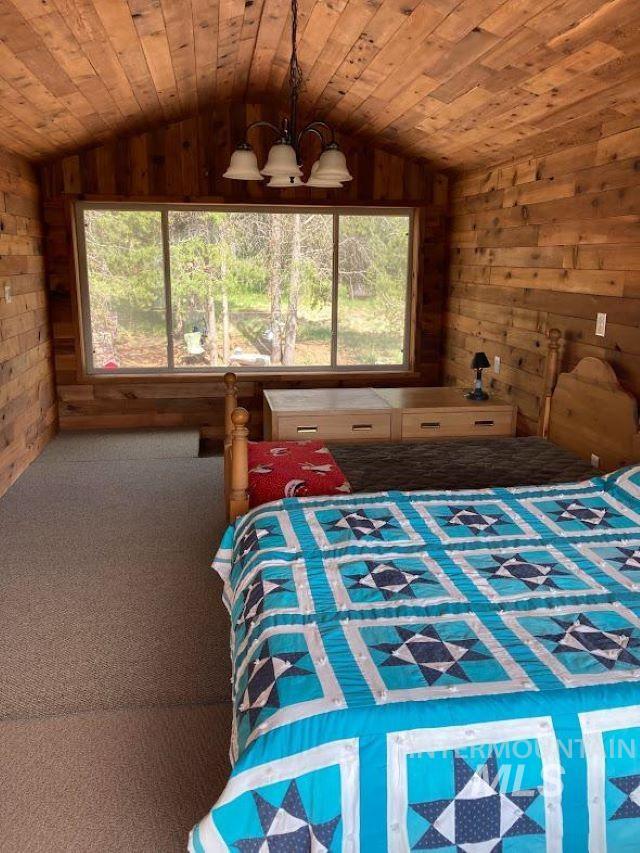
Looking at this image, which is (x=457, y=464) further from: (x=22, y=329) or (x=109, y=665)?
(x=22, y=329)

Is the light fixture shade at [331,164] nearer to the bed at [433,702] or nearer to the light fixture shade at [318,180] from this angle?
the light fixture shade at [318,180]

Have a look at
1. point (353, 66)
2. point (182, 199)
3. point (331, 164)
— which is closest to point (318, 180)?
point (331, 164)

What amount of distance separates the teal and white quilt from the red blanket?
0.85 meters

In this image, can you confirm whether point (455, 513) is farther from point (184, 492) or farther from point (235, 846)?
point (184, 492)

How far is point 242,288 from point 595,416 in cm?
303

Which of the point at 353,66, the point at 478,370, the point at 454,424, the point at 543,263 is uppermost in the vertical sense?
the point at 353,66

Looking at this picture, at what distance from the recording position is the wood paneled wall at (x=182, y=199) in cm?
490

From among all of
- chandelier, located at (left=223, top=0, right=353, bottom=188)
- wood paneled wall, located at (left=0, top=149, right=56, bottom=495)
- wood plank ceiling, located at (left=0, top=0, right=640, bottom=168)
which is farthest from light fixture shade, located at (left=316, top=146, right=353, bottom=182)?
wood paneled wall, located at (left=0, top=149, right=56, bottom=495)

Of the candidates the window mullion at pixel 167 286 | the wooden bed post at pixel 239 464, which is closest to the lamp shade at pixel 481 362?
the wooden bed post at pixel 239 464

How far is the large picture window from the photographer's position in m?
5.16

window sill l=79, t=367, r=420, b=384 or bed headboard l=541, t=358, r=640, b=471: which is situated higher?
bed headboard l=541, t=358, r=640, b=471

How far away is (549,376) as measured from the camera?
12.1 ft

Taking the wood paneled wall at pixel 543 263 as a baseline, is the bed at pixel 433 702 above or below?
→ below

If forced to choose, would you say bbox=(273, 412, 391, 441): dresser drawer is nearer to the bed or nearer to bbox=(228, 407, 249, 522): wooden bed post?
bbox=(228, 407, 249, 522): wooden bed post
